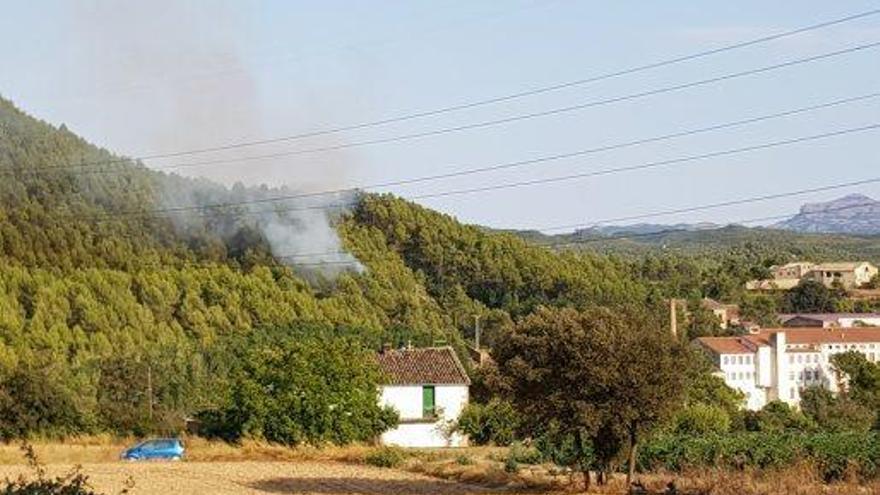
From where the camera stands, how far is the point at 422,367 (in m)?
70.9

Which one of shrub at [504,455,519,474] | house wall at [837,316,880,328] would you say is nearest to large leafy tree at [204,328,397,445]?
shrub at [504,455,519,474]

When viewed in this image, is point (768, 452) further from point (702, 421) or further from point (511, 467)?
point (702, 421)

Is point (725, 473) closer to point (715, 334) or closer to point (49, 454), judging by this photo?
point (49, 454)

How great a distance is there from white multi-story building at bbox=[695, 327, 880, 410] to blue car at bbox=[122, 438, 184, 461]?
80619 mm

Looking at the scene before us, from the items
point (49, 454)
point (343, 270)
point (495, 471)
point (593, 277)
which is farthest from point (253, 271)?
point (495, 471)

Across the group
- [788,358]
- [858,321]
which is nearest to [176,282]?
[788,358]

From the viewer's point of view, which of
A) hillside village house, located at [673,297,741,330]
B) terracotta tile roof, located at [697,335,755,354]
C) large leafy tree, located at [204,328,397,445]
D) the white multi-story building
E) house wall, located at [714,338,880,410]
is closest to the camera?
large leafy tree, located at [204,328,397,445]

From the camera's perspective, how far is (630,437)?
34.7 meters

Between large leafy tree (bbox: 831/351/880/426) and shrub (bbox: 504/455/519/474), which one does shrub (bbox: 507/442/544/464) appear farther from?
large leafy tree (bbox: 831/351/880/426)

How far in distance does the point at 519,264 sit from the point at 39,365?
5690 centimetres

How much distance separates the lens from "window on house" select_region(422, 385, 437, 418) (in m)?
69.2

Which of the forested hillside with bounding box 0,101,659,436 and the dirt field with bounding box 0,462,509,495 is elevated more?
the forested hillside with bounding box 0,101,659,436

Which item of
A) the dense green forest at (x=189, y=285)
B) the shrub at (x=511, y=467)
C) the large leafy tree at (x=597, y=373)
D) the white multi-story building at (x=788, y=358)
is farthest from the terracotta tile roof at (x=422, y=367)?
the white multi-story building at (x=788, y=358)

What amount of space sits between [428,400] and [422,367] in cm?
195
